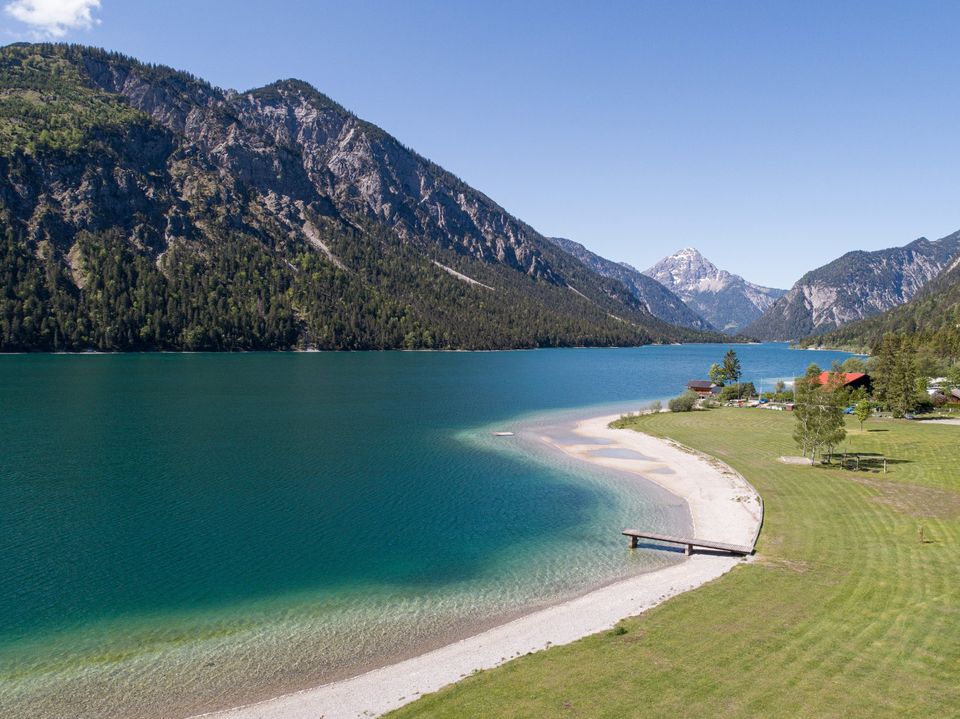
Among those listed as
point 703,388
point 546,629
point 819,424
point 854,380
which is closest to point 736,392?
point 703,388

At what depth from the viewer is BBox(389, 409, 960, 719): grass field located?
61.1 feet

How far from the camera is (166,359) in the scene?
192m

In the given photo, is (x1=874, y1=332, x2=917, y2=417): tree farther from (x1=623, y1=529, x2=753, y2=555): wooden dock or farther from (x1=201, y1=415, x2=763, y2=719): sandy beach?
(x1=623, y1=529, x2=753, y2=555): wooden dock

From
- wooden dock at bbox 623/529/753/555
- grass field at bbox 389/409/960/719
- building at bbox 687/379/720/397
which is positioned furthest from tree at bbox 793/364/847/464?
building at bbox 687/379/720/397

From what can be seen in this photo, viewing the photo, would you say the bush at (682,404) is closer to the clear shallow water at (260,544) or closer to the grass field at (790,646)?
the clear shallow water at (260,544)

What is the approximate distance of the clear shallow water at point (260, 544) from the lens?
24.4 meters

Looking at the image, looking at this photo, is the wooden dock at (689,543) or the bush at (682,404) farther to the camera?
the bush at (682,404)

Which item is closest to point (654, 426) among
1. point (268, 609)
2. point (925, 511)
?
point (925, 511)

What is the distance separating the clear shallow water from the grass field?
6.54 m

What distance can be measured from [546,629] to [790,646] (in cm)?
984

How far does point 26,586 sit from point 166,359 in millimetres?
180378

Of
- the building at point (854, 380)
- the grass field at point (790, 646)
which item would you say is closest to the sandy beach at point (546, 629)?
the grass field at point (790, 646)

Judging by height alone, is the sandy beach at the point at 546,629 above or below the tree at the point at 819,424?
below

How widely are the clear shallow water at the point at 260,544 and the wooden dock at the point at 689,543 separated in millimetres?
1465
